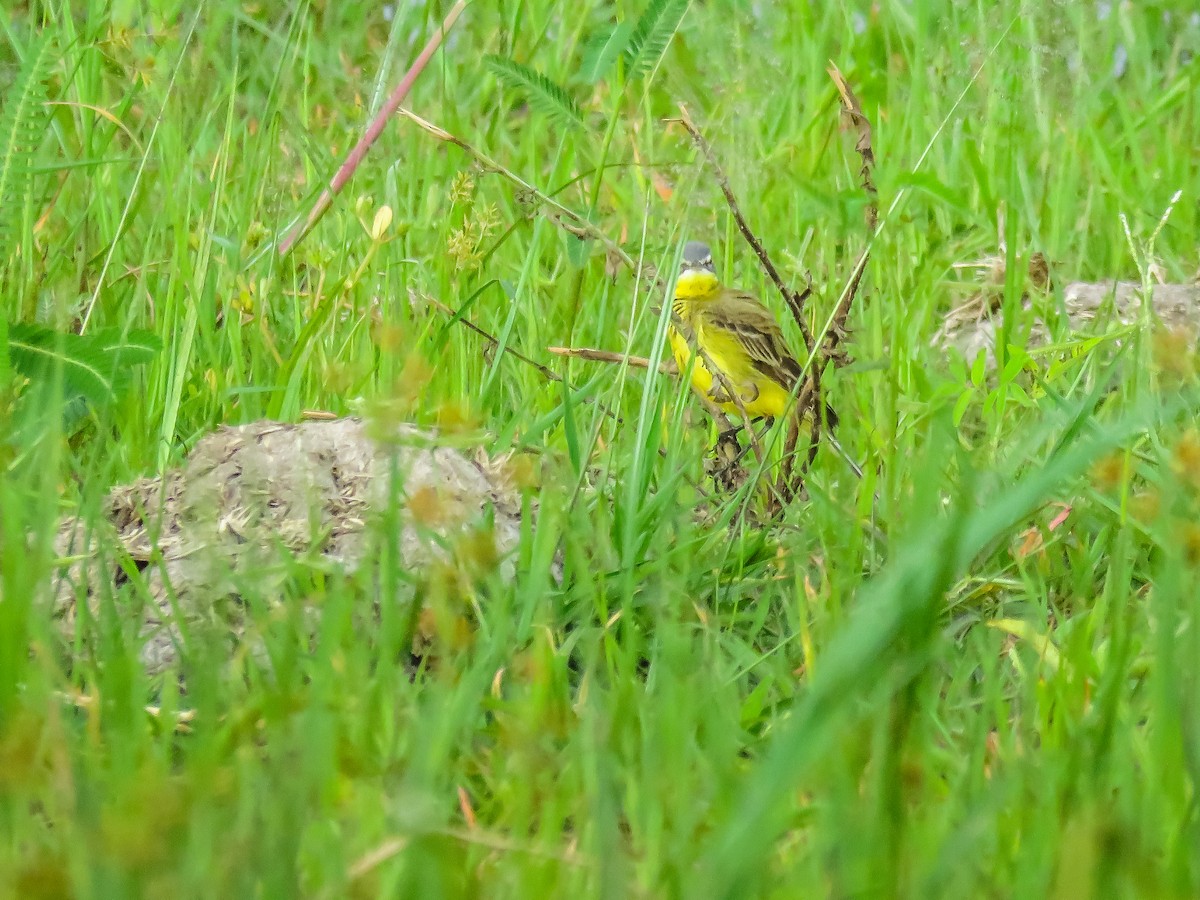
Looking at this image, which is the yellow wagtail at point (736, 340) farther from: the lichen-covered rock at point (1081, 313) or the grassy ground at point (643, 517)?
the lichen-covered rock at point (1081, 313)

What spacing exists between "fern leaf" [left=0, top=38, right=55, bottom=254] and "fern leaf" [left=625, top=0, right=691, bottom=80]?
1.17 m

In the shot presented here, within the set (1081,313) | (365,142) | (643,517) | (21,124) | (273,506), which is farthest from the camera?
(1081,313)

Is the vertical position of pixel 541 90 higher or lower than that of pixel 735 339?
higher

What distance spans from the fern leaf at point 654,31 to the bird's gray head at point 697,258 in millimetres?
1251

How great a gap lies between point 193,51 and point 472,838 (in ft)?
13.6

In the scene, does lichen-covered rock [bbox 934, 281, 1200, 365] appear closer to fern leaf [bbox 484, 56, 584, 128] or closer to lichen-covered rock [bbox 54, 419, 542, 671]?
fern leaf [bbox 484, 56, 584, 128]

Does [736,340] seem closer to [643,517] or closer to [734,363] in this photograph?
[734,363]

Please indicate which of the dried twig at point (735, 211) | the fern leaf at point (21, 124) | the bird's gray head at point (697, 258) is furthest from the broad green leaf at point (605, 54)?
the fern leaf at point (21, 124)

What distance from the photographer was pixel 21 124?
127 inches

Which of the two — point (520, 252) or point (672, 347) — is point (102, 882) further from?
point (520, 252)

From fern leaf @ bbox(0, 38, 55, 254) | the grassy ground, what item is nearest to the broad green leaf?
the grassy ground

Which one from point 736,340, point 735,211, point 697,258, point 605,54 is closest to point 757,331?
point 736,340

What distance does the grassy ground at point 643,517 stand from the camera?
1.43 meters

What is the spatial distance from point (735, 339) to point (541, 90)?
49.2 inches
